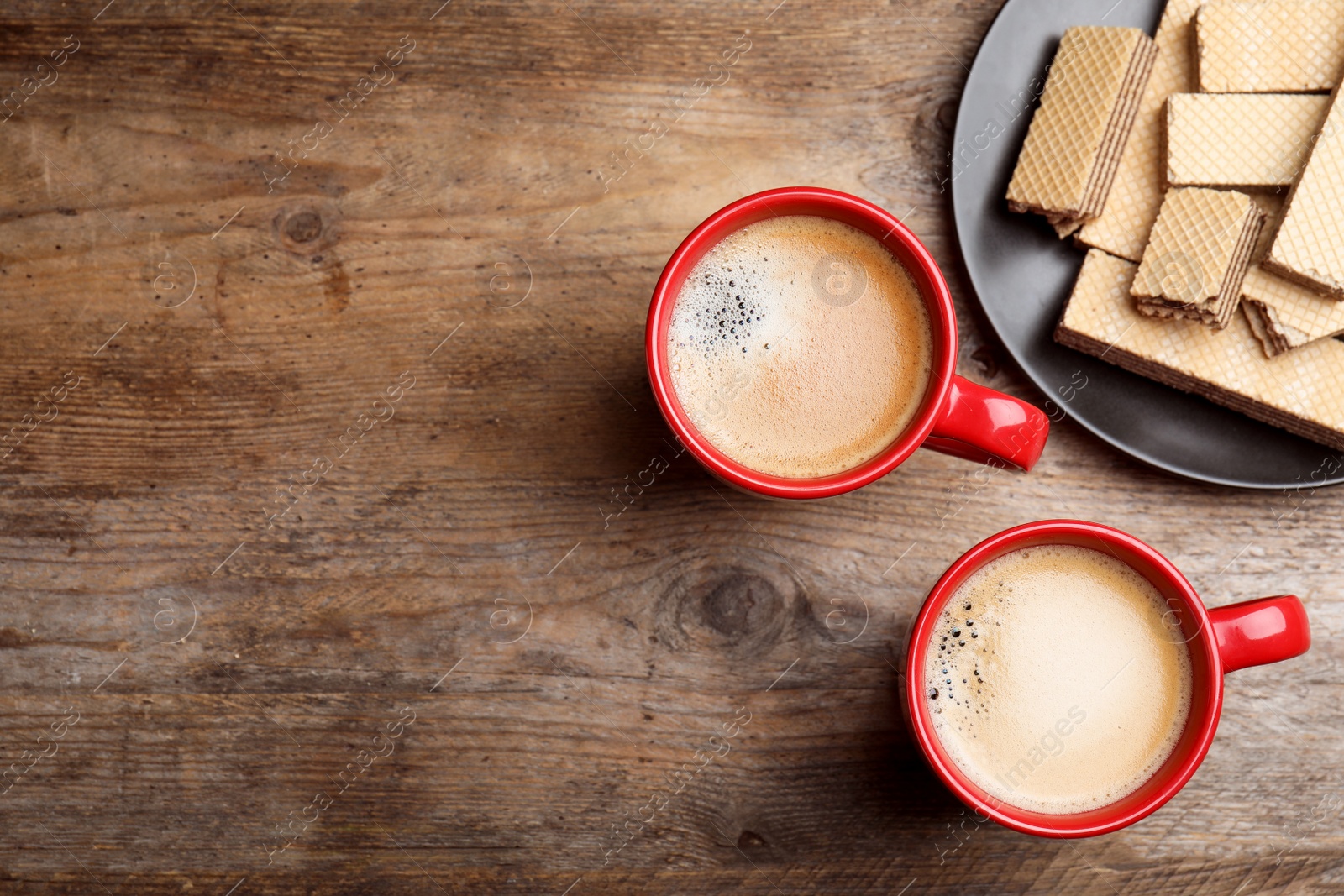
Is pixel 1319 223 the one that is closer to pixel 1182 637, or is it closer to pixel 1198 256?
pixel 1198 256

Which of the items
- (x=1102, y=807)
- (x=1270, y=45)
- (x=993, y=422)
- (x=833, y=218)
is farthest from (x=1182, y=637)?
(x=1270, y=45)

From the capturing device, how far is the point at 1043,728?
2.98 feet

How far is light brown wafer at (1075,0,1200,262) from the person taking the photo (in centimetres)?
103

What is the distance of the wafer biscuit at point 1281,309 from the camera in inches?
38.7

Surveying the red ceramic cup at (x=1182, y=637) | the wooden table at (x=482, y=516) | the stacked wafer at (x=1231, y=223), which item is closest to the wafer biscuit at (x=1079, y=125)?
the stacked wafer at (x=1231, y=223)

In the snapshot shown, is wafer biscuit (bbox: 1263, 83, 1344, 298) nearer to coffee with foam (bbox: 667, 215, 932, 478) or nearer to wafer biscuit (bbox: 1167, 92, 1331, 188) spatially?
wafer biscuit (bbox: 1167, 92, 1331, 188)

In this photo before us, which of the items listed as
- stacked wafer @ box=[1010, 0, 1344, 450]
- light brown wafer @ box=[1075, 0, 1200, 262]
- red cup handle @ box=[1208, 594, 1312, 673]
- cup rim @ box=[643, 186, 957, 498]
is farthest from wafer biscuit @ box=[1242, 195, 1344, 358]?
cup rim @ box=[643, 186, 957, 498]

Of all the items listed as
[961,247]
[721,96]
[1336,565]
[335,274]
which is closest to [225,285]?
[335,274]

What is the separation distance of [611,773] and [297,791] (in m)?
0.37

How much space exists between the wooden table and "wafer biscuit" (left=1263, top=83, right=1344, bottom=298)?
26cm

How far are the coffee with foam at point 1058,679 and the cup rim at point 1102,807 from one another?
2cm

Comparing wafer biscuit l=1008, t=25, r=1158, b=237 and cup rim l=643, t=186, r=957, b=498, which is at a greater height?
wafer biscuit l=1008, t=25, r=1158, b=237

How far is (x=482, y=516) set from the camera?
1065 mm

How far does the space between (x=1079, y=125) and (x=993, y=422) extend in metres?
0.39
